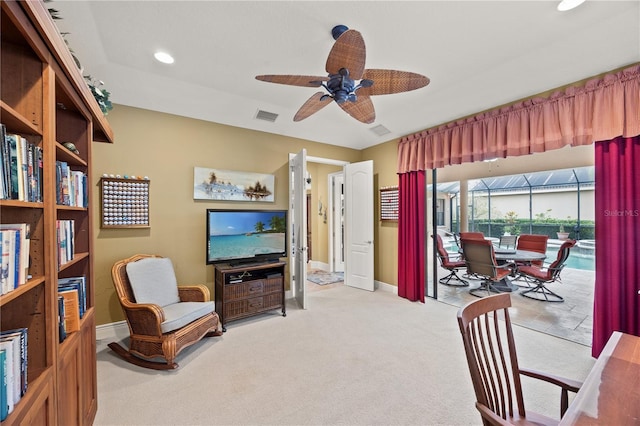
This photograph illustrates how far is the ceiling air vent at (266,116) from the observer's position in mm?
3552

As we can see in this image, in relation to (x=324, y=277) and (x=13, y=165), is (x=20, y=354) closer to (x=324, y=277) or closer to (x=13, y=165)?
(x=13, y=165)

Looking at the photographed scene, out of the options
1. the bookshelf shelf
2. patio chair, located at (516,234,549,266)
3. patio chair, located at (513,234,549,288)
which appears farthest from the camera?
patio chair, located at (516,234,549,266)

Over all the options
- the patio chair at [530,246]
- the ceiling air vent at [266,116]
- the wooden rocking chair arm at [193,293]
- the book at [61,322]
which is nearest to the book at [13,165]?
the book at [61,322]

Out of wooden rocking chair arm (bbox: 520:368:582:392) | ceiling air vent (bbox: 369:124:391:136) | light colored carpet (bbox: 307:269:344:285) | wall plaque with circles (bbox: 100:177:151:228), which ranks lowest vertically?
light colored carpet (bbox: 307:269:344:285)

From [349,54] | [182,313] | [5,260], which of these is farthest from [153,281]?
[349,54]

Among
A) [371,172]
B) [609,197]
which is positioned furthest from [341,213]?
[609,197]

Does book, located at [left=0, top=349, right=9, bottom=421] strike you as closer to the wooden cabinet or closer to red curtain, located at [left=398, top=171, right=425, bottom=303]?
the wooden cabinet

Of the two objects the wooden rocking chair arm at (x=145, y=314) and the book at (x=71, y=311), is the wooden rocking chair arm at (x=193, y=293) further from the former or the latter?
→ the book at (x=71, y=311)

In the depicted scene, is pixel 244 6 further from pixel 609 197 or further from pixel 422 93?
pixel 609 197

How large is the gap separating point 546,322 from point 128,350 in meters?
4.68

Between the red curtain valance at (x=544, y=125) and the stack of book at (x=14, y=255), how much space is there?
12.7 feet

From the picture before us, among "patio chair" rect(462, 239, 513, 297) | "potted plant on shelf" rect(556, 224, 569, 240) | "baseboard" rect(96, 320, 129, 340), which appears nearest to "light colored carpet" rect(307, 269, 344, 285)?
"patio chair" rect(462, 239, 513, 297)

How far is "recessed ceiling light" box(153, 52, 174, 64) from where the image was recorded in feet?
7.85

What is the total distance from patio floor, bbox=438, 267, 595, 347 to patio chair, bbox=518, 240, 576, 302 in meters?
0.16
